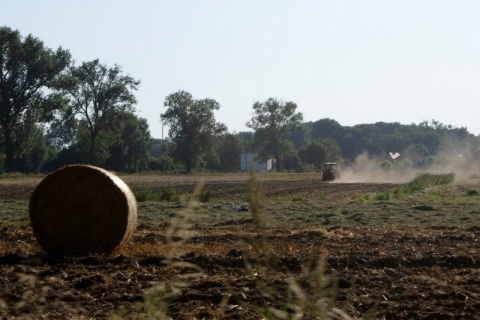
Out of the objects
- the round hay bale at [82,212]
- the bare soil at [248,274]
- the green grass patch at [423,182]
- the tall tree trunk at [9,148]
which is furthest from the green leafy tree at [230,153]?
the round hay bale at [82,212]

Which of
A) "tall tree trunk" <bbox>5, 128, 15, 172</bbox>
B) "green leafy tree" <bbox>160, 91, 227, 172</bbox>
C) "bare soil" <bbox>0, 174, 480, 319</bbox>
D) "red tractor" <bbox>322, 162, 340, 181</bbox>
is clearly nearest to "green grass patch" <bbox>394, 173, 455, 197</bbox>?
"red tractor" <bbox>322, 162, 340, 181</bbox>

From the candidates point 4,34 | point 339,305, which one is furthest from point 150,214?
point 4,34

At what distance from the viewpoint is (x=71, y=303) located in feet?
27.3

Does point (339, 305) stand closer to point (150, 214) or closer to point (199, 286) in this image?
point (199, 286)

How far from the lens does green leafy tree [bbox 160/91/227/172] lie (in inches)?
3797

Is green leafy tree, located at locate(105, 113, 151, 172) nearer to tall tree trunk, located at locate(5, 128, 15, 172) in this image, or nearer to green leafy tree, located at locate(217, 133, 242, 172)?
green leafy tree, located at locate(217, 133, 242, 172)

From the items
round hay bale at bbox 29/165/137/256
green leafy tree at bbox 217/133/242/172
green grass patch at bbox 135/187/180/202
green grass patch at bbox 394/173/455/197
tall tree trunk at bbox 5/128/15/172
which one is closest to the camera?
round hay bale at bbox 29/165/137/256

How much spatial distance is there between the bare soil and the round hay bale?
1.29 feet

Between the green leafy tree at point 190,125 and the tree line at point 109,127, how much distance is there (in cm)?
Answer: 12

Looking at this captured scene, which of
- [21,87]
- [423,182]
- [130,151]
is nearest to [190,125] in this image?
[130,151]

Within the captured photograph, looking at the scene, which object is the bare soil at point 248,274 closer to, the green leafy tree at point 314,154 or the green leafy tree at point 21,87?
the green leafy tree at point 21,87

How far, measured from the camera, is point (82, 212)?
1332 cm

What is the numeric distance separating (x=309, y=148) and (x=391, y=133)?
62.8 metres

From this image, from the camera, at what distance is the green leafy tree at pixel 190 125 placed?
9644 cm
